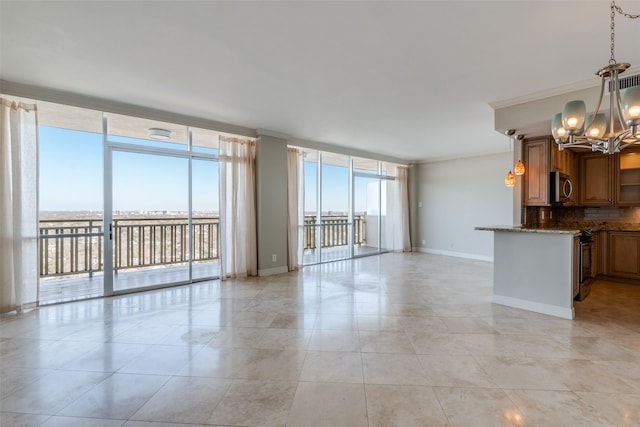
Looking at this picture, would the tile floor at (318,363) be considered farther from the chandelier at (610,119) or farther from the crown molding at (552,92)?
the crown molding at (552,92)

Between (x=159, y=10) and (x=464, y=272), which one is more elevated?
(x=159, y=10)

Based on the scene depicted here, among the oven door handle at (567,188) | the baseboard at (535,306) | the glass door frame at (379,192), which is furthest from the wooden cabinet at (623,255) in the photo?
the glass door frame at (379,192)

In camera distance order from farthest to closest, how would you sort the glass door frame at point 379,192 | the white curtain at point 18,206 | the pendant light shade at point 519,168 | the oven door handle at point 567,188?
the glass door frame at point 379,192
the oven door handle at point 567,188
the pendant light shade at point 519,168
the white curtain at point 18,206

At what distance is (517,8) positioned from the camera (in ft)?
6.56

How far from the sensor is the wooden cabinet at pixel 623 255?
4.71 meters

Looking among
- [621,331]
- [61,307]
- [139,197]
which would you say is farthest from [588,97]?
[61,307]

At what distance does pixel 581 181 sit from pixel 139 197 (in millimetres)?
8009

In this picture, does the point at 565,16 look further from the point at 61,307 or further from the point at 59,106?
the point at 61,307

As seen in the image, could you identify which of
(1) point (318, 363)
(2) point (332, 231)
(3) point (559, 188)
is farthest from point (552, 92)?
(2) point (332, 231)

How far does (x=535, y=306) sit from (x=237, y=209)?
4.64 metres

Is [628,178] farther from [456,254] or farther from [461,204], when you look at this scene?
[456,254]

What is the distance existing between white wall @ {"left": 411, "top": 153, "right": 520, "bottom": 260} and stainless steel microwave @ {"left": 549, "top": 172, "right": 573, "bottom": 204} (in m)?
1.75

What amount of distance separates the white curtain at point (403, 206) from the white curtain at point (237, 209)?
14.9 feet

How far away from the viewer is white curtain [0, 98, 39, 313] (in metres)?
3.24
